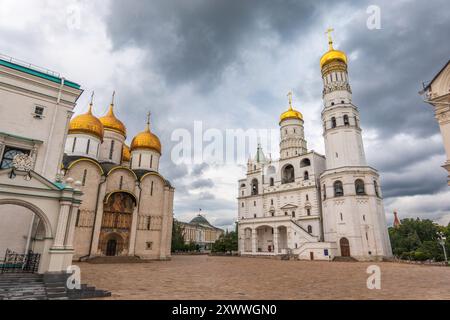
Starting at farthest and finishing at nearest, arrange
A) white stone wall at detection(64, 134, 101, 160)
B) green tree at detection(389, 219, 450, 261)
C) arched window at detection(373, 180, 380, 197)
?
1. green tree at detection(389, 219, 450, 261)
2. arched window at detection(373, 180, 380, 197)
3. white stone wall at detection(64, 134, 101, 160)

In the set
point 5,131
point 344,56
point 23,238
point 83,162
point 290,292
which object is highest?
point 344,56

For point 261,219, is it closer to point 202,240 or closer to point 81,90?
point 81,90

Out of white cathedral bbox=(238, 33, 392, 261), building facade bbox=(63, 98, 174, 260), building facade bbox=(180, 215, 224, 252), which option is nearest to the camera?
building facade bbox=(63, 98, 174, 260)

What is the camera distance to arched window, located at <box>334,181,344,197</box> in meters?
32.8

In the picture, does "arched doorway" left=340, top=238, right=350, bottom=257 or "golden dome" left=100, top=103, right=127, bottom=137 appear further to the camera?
"golden dome" left=100, top=103, right=127, bottom=137

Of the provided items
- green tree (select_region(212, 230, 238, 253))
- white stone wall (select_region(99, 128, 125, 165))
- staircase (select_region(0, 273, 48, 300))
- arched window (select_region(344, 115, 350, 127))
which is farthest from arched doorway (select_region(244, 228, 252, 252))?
staircase (select_region(0, 273, 48, 300))

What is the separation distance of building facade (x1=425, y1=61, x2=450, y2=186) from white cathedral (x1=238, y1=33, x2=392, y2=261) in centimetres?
2228

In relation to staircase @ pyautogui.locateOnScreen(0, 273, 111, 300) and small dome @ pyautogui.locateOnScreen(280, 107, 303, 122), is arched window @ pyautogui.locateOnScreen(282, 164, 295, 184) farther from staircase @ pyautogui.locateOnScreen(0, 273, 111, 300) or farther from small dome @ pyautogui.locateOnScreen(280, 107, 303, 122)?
staircase @ pyautogui.locateOnScreen(0, 273, 111, 300)

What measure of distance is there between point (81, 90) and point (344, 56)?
36544 millimetres

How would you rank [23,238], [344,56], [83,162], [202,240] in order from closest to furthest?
[23,238]
[83,162]
[344,56]
[202,240]

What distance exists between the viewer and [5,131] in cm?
1249

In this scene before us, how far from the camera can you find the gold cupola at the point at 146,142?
32250mm

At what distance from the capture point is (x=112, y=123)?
32375mm
